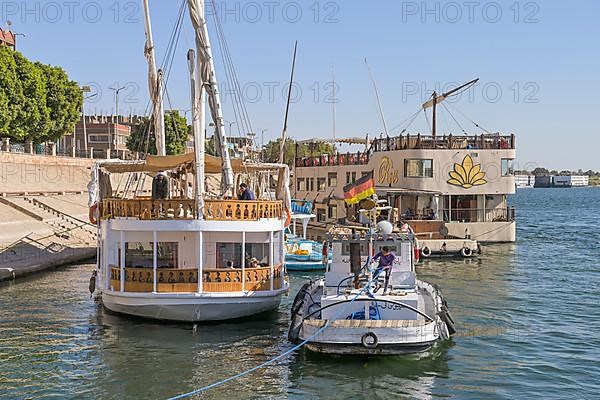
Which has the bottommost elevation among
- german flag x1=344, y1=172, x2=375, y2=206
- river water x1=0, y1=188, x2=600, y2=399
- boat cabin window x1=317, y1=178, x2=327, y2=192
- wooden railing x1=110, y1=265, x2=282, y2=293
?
river water x1=0, y1=188, x2=600, y2=399

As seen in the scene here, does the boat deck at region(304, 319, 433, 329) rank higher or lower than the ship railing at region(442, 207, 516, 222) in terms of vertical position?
lower

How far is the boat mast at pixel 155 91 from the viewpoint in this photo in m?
34.7

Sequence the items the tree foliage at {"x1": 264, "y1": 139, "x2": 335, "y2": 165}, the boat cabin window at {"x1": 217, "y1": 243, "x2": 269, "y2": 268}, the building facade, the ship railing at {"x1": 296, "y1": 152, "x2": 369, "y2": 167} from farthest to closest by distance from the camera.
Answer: the building facade
the tree foliage at {"x1": 264, "y1": 139, "x2": 335, "y2": 165}
the ship railing at {"x1": 296, "y1": 152, "x2": 369, "y2": 167}
the boat cabin window at {"x1": 217, "y1": 243, "x2": 269, "y2": 268}

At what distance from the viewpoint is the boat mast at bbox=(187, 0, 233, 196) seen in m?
28.1

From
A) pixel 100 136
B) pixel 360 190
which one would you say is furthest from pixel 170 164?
pixel 100 136

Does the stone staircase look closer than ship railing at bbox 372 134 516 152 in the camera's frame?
Yes

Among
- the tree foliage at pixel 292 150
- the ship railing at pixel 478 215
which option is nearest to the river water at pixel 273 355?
the ship railing at pixel 478 215

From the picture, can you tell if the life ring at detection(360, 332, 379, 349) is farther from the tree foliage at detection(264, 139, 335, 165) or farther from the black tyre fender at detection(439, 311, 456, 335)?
the tree foliage at detection(264, 139, 335, 165)

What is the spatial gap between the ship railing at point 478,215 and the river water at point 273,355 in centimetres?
2313

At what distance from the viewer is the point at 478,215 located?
58.3 metres

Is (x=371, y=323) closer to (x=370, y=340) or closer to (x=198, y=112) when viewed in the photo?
(x=370, y=340)

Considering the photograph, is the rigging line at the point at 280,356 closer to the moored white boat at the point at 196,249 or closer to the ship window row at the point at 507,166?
the moored white boat at the point at 196,249

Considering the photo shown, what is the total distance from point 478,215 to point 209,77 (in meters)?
34.1

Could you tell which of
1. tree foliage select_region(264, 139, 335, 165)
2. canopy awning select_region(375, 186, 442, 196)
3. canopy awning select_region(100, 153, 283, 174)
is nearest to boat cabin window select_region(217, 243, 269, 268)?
canopy awning select_region(100, 153, 283, 174)
